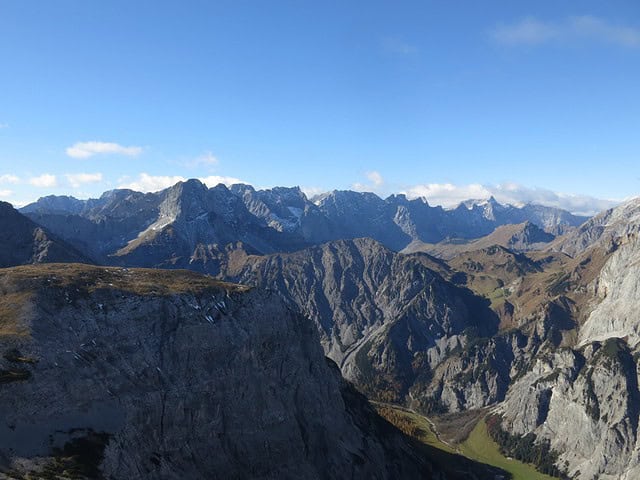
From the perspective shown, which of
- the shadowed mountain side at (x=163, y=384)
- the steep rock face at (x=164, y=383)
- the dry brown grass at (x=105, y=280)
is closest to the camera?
the shadowed mountain side at (x=163, y=384)

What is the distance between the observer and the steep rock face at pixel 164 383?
293ft

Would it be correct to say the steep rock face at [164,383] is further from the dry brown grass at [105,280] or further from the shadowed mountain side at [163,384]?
the dry brown grass at [105,280]

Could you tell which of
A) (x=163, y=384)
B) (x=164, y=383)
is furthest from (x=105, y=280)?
(x=163, y=384)

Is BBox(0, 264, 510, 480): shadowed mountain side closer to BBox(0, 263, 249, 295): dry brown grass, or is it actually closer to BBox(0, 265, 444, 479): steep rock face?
BBox(0, 265, 444, 479): steep rock face

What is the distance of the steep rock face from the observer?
89.4 meters

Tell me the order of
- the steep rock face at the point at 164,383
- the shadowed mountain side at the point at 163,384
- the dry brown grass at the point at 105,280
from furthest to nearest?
the dry brown grass at the point at 105,280
the steep rock face at the point at 164,383
the shadowed mountain side at the point at 163,384

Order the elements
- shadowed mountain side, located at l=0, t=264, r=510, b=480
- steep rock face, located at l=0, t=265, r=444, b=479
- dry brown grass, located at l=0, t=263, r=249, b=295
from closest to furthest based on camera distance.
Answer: shadowed mountain side, located at l=0, t=264, r=510, b=480 < steep rock face, located at l=0, t=265, r=444, b=479 < dry brown grass, located at l=0, t=263, r=249, b=295

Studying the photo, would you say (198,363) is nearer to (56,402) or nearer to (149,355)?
(149,355)

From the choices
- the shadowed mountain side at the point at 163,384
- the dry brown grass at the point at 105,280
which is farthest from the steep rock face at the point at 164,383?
the dry brown grass at the point at 105,280

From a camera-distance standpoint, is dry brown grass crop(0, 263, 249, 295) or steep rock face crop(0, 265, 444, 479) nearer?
steep rock face crop(0, 265, 444, 479)

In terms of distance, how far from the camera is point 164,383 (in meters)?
109

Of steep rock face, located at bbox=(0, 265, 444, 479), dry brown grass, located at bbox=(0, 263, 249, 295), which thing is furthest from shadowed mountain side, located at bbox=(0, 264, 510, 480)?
dry brown grass, located at bbox=(0, 263, 249, 295)

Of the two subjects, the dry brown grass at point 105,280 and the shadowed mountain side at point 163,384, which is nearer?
the shadowed mountain side at point 163,384

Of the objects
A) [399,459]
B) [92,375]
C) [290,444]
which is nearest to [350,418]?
[399,459]
